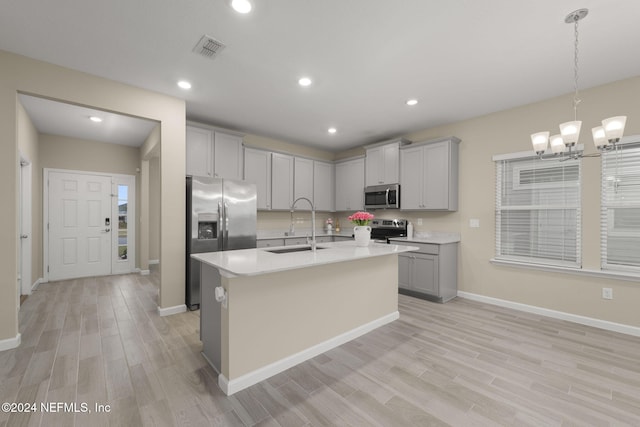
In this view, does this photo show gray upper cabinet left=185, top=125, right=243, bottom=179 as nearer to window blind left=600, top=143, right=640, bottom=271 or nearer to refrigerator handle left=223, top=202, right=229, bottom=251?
refrigerator handle left=223, top=202, right=229, bottom=251

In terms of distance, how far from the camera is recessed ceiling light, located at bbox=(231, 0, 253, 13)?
1922 mm

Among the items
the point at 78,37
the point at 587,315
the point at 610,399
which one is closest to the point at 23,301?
the point at 78,37

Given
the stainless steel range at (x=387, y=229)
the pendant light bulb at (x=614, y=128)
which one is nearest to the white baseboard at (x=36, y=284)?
the stainless steel range at (x=387, y=229)

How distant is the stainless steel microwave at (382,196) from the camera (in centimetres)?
480

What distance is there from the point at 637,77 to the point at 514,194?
5.40 feet

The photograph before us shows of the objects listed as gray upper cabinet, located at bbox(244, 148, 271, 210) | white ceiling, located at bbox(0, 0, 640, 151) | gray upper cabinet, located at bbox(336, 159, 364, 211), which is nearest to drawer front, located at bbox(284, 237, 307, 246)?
gray upper cabinet, located at bbox(244, 148, 271, 210)

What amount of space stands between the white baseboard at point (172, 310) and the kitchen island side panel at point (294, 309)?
1.88 m

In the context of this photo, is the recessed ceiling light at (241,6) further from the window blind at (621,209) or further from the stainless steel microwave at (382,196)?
the window blind at (621,209)

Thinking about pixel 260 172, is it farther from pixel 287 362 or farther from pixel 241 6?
pixel 287 362

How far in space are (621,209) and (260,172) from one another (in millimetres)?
4852

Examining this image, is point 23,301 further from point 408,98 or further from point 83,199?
point 408,98

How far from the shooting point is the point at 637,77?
2943 millimetres

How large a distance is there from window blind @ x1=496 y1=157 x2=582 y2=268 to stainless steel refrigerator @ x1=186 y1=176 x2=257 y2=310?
370 centimetres

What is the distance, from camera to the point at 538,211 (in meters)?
3.68
